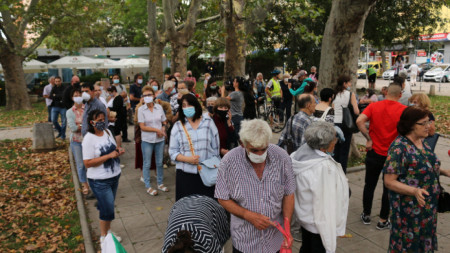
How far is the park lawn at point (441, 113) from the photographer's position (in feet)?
38.1

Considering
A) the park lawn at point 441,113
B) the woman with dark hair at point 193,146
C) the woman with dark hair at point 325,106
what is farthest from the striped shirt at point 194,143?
the park lawn at point 441,113

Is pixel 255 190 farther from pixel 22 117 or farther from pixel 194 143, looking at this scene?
pixel 22 117

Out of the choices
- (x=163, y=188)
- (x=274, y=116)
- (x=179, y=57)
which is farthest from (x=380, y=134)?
(x=179, y=57)

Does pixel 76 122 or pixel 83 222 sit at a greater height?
pixel 76 122

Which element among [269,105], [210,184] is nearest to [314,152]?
[210,184]

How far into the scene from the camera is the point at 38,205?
6.37 m

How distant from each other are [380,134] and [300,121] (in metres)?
1.17

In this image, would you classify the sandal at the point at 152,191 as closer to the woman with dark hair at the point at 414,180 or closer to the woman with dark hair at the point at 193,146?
the woman with dark hair at the point at 193,146

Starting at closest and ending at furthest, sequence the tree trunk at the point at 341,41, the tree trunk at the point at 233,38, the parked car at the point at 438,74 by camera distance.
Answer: the tree trunk at the point at 341,41, the tree trunk at the point at 233,38, the parked car at the point at 438,74

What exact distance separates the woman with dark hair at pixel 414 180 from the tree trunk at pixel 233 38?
7.51 metres

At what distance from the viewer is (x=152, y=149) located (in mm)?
6344

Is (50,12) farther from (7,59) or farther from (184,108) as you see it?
(184,108)

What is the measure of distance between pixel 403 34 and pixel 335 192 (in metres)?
22.6

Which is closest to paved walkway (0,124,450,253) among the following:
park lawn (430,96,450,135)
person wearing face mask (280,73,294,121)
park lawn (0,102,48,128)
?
park lawn (430,96,450,135)
